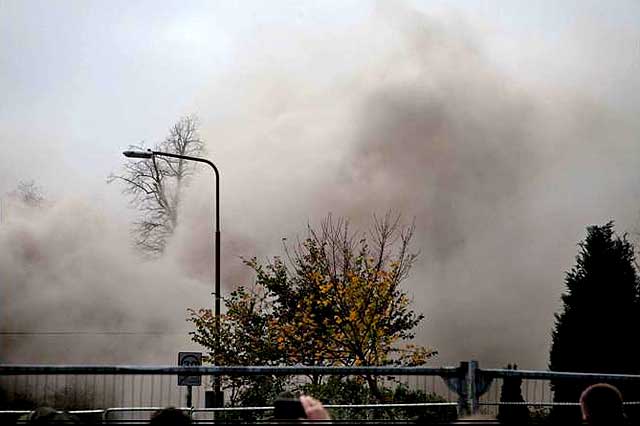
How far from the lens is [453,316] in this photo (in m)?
31.9

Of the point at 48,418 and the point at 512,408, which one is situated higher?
the point at 48,418

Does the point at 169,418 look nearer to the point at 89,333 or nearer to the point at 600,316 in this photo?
the point at 600,316

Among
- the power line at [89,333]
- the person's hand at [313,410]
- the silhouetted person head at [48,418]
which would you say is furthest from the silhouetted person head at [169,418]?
the power line at [89,333]

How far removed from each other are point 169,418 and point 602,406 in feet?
7.11

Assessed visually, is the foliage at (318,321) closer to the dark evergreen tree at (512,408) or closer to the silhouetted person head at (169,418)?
the dark evergreen tree at (512,408)

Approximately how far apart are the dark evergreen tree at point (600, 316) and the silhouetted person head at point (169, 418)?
1426cm

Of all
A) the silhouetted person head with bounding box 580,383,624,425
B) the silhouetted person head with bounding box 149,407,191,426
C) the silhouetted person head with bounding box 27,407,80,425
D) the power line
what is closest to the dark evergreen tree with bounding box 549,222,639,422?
the silhouetted person head with bounding box 580,383,624,425

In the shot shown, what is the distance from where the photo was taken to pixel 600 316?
18078 mm

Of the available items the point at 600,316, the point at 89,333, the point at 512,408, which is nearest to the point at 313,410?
the point at 512,408

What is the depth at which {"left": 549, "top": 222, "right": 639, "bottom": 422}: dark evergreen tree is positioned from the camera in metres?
17.9

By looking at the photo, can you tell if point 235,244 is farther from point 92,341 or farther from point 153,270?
point 92,341

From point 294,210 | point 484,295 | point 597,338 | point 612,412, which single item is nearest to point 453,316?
point 484,295

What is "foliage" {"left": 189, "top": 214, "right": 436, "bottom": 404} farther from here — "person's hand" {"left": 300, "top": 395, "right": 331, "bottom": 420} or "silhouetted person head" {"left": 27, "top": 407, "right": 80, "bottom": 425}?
"person's hand" {"left": 300, "top": 395, "right": 331, "bottom": 420}

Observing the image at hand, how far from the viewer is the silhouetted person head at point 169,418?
15.6 ft
